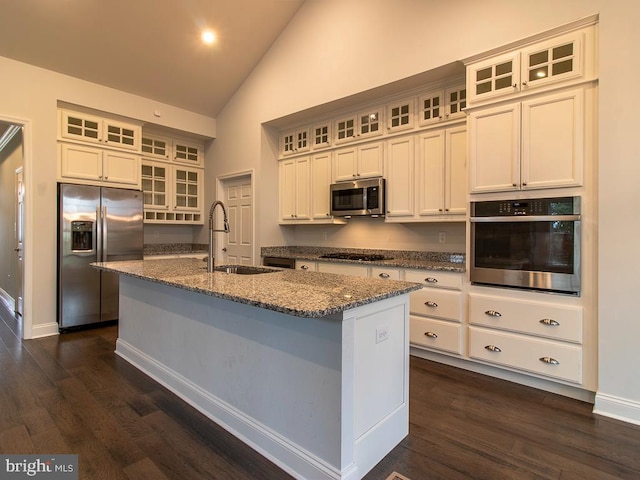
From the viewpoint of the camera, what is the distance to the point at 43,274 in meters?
3.96

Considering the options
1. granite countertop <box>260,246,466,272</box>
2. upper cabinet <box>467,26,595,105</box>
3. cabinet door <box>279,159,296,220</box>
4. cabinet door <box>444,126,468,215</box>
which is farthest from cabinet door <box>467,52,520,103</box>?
cabinet door <box>279,159,296,220</box>

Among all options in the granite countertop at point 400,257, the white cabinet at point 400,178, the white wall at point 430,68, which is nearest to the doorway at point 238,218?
the white wall at point 430,68

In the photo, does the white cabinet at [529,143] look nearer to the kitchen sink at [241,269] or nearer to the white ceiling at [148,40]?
the kitchen sink at [241,269]

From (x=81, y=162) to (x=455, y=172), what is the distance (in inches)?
173

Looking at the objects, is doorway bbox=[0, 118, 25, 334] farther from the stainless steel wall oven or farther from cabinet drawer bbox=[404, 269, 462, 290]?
the stainless steel wall oven

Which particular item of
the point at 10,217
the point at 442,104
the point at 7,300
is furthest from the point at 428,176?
the point at 7,300

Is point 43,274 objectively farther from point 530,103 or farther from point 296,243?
point 530,103

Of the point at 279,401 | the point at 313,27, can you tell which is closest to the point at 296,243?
the point at 313,27

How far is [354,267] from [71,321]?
3.43 meters

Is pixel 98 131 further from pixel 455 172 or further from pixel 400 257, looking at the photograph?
pixel 455 172

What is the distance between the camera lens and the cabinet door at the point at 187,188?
566 cm

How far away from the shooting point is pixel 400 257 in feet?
13.5

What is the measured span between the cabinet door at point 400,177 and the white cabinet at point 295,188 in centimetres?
128

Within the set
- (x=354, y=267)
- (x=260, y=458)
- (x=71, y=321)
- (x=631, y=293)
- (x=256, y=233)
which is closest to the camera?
(x=260, y=458)
